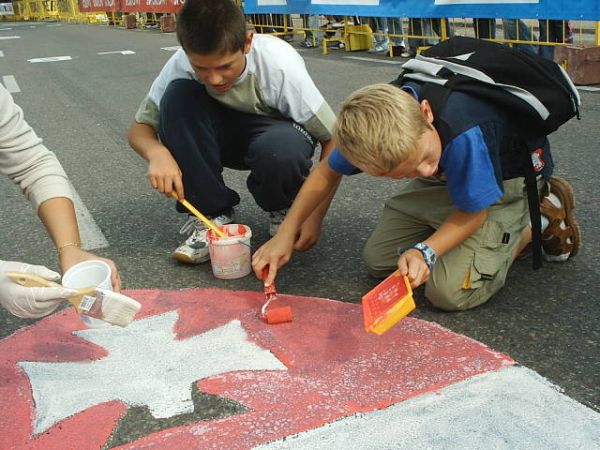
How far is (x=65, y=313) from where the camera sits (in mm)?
2367

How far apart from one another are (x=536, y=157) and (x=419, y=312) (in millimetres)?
686

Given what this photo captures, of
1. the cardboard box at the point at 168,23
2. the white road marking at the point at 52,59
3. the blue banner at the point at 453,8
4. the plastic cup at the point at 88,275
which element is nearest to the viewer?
the plastic cup at the point at 88,275

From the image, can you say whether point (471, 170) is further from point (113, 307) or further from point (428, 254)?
point (113, 307)

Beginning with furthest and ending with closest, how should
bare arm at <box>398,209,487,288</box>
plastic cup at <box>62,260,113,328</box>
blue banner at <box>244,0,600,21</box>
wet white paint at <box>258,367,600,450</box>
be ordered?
blue banner at <box>244,0,600,21</box>
bare arm at <box>398,209,487,288</box>
plastic cup at <box>62,260,113,328</box>
wet white paint at <box>258,367,600,450</box>

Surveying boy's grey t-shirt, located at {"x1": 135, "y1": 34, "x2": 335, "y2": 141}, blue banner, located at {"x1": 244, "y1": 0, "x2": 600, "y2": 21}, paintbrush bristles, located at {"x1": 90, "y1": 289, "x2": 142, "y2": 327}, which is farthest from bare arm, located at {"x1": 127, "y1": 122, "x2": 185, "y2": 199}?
blue banner, located at {"x1": 244, "y1": 0, "x2": 600, "y2": 21}

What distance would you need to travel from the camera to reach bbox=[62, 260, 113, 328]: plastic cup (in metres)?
1.71

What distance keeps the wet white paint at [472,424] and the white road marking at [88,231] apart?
168cm

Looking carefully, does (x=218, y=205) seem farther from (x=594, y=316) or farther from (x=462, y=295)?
(x=594, y=316)

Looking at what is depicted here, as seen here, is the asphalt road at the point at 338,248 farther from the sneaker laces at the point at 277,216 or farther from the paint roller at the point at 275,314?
the paint roller at the point at 275,314

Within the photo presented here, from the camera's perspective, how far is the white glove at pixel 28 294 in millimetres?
1626

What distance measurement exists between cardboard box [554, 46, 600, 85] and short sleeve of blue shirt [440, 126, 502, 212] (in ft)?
13.4

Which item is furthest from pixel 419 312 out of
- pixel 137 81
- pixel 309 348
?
pixel 137 81

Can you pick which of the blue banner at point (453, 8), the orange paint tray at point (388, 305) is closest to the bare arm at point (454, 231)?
the orange paint tray at point (388, 305)

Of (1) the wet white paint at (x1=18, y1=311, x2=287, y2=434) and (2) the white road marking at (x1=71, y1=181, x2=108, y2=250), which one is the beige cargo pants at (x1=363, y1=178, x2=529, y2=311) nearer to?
(1) the wet white paint at (x1=18, y1=311, x2=287, y2=434)
